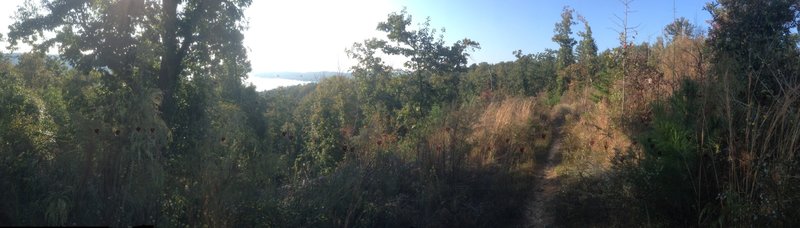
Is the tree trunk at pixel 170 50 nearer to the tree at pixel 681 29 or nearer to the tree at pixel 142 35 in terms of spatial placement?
the tree at pixel 142 35

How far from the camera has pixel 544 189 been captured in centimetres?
658

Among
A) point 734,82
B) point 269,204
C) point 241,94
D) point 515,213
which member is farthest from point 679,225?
point 241,94

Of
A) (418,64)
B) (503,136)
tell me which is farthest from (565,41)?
(503,136)

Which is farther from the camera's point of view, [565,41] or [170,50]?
[565,41]

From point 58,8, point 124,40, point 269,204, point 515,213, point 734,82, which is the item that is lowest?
point 515,213

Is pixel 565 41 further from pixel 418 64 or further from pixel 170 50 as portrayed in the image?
pixel 170 50

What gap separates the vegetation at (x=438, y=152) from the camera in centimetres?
414

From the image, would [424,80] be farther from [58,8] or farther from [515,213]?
[515,213]

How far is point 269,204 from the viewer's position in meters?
A: 4.40

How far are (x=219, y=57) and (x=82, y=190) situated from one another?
9.11 meters

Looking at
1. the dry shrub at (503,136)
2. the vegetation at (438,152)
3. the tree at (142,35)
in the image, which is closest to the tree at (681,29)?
the vegetation at (438,152)

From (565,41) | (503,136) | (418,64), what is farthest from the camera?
(565,41)

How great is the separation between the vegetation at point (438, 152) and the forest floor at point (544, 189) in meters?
0.06

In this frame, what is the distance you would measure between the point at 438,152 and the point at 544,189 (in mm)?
1459
